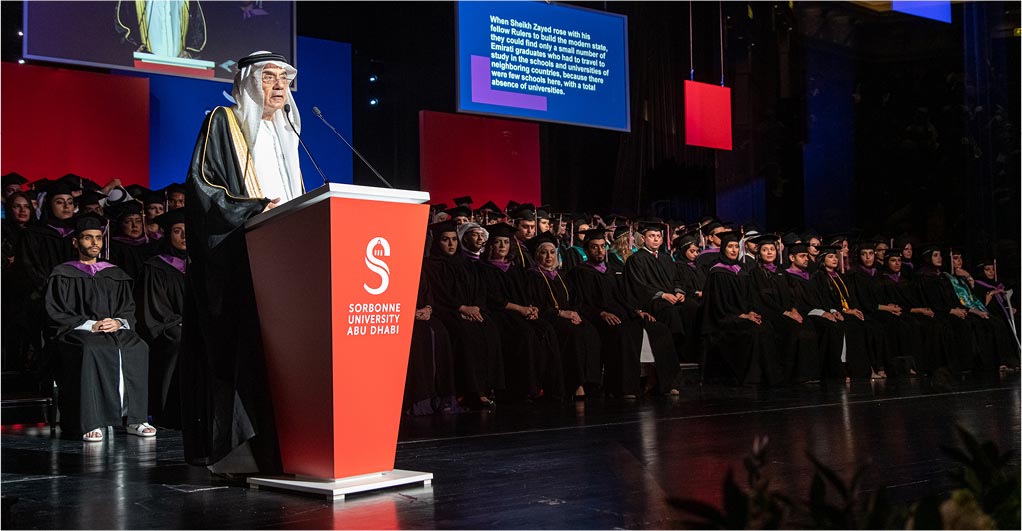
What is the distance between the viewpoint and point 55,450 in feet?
15.1

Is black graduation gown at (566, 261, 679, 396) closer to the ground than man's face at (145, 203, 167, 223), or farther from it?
closer to the ground

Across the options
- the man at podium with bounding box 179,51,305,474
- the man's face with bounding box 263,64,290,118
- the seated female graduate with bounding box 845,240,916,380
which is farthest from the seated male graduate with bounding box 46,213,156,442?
the seated female graduate with bounding box 845,240,916,380

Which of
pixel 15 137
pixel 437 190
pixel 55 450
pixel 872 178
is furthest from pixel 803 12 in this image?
pixel 55 450

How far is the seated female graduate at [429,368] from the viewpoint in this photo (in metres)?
6.68

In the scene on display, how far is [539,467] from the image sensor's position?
358 centimetres

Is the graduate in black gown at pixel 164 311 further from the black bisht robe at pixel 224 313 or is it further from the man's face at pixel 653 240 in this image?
the man's face at pixel 653 240

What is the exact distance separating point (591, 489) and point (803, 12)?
13.5 meters

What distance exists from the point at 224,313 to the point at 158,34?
528cm

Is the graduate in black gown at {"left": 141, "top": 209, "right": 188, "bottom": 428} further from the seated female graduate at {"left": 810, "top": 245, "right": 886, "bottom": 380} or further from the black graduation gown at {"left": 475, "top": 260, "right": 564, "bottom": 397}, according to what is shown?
the seated female graduate at {"left": 810, "top": 245, "right": 886, "bottom": 380}

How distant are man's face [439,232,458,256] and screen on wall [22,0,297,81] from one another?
2080mm

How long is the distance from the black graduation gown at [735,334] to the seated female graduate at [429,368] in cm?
289

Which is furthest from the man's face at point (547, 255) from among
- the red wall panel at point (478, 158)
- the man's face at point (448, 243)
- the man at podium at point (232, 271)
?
the man at podium at point (232, 271)

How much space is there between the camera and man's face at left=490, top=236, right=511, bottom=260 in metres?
7.80

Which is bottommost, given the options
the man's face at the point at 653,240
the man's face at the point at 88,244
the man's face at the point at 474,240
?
the man's face at the point at 88,244
